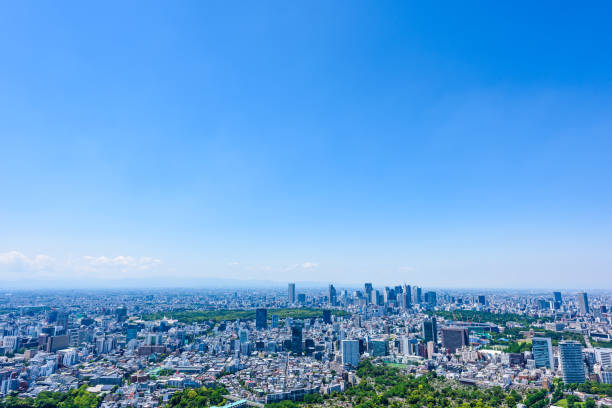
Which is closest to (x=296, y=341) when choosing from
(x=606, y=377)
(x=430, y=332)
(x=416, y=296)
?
(x=430, y=332)

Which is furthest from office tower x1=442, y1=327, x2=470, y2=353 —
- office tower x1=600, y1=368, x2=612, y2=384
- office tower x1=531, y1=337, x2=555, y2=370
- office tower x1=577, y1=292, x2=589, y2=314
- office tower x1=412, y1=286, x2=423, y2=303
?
office tower x1=412, y1=286, x2=423, y2=303

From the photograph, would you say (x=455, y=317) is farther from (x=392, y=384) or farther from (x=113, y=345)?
(x=113, y=345)

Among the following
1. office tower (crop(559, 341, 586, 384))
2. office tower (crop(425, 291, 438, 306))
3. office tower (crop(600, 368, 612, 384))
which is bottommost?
office tower (crop(425, 291, 438, 306))


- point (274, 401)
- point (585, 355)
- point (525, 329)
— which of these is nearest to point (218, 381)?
point (274, 401)

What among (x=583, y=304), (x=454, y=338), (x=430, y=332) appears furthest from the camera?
(x=583, y=304)

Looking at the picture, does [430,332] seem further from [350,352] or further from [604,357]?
[604,357]

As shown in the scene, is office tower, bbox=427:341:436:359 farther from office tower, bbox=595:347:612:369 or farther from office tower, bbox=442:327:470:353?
office tower, bbox=595:347:612:369
